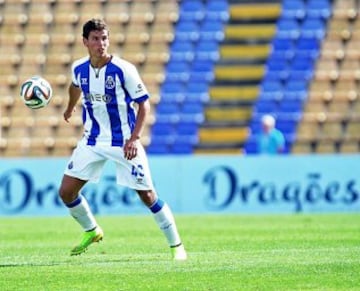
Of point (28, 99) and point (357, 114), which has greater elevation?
point (28, 99)

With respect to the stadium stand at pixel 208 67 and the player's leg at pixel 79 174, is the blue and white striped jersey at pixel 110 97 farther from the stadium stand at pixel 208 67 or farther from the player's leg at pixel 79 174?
the stadium stand at pixel 208 67

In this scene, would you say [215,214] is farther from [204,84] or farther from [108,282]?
[108,282]

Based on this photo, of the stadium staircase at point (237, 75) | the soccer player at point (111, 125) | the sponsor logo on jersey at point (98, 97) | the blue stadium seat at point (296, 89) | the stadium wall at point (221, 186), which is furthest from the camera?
the blue stadium seat at point (296, 89)

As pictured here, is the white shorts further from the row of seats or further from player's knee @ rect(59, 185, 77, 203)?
the row of seats

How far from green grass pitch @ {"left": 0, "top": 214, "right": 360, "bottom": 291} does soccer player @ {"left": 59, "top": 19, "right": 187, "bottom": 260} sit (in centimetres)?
61

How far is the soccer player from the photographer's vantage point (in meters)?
10.4

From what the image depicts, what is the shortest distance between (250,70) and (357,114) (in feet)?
8.96

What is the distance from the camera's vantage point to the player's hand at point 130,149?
10312 millimetres

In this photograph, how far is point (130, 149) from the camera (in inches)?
406

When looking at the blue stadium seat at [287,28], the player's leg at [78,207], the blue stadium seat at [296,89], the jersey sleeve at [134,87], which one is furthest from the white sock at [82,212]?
the blue stadium seat at [287,28]

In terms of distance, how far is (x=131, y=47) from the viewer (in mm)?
27109

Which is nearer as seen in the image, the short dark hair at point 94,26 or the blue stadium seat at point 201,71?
the short dark hair at point 94,26

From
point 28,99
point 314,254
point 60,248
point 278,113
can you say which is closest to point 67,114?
point 28,99

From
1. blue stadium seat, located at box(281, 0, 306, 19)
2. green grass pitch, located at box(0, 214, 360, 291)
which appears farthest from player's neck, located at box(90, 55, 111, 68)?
blue stadium seat, located at box(281, 0, 306, 19)
